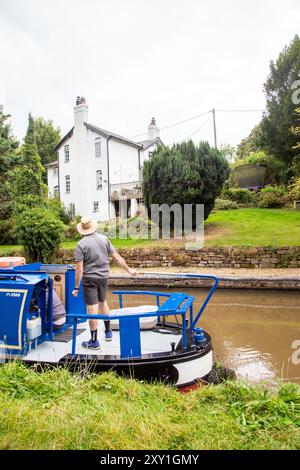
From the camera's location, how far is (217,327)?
301 inches

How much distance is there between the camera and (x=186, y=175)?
1630cm

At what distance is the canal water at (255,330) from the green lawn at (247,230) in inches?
152

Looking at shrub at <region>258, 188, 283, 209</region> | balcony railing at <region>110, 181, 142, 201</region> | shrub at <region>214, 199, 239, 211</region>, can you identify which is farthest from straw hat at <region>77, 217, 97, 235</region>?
balcony railing at <region>110, 181, 142, 201</region>

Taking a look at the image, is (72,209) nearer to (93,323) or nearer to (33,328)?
(33,328)

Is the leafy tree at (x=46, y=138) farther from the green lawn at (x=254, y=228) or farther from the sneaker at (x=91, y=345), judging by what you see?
the sneaker at (x=91, y=345)

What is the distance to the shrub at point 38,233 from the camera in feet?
51.3

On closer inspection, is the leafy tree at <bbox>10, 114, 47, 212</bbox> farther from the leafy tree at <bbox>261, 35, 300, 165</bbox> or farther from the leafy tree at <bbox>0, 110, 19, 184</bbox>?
the leafy tree at <bbox>261, 35, 300, 165</bbox>

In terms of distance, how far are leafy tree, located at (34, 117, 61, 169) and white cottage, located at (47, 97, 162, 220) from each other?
52.1 ft

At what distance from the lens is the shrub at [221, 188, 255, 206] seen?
2392cm

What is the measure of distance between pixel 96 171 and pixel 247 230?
15656 millimetres

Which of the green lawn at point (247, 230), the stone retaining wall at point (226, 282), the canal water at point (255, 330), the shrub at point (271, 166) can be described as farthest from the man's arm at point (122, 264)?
the shrub at point (271, 166)
